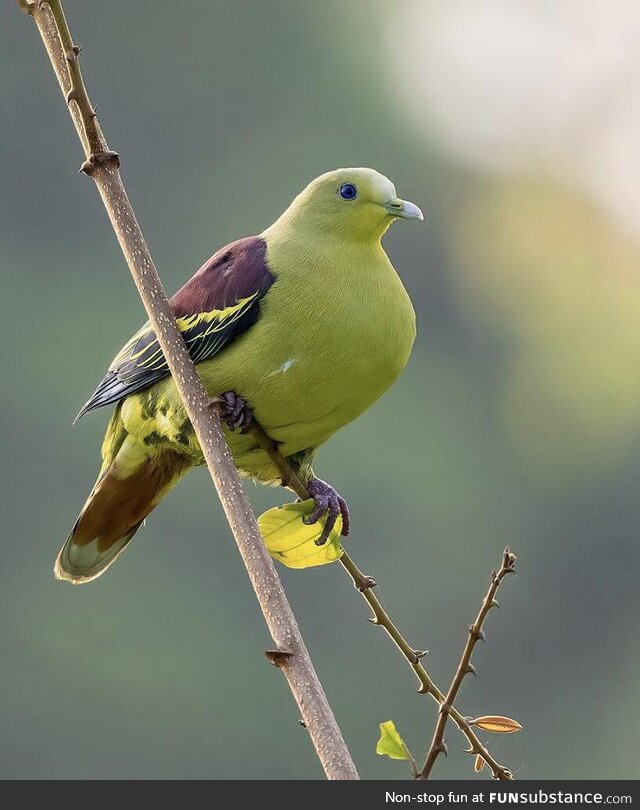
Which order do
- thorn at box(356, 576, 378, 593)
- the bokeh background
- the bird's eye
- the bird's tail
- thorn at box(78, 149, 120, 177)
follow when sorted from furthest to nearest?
the bokeh background
the bird's tail
the bird's eye
thorn at box(356, 576, 378, 593)
thorn at box(78, 149, 120, 177)

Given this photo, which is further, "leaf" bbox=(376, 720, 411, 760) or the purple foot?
the purple foot

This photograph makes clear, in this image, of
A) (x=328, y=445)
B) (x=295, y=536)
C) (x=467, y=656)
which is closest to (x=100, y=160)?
(x=295, y=536)

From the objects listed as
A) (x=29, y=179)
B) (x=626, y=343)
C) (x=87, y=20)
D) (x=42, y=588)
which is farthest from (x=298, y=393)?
(x=87, y=20)

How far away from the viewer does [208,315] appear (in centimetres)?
334

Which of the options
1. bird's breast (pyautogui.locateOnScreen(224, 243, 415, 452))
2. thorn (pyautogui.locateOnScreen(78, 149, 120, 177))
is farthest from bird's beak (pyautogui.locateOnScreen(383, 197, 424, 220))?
thorn (pyautogui.locateOnScreen(78, 149, 120, 177))

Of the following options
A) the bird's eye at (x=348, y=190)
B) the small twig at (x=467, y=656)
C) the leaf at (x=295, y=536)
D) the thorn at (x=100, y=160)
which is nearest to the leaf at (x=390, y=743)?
the small twig at (x=467, y=656)

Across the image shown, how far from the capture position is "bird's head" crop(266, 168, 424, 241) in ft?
10.9

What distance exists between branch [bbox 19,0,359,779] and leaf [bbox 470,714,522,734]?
1.33 ft

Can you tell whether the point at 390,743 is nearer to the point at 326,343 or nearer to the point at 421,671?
the point at 421,671

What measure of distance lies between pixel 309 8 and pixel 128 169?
1058 cm

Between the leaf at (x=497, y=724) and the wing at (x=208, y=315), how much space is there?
51.3 inches

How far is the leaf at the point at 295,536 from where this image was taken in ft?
8.32

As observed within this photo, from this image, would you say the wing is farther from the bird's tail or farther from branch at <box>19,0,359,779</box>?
branch at <box>19,0,359,779</box>

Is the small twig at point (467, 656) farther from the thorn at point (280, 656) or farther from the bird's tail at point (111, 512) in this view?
the bird's tail at point (111, 512)
